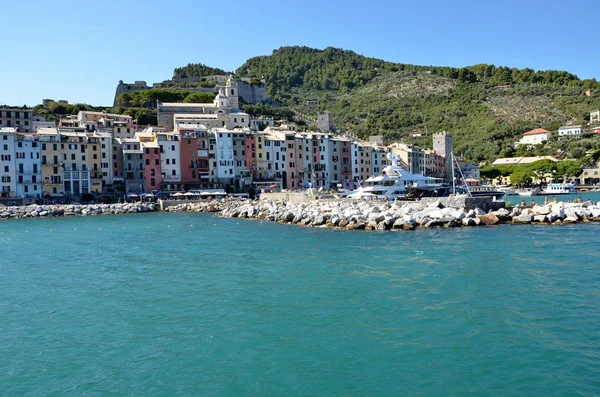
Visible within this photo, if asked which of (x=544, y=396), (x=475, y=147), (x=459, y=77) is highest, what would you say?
(x=459, y=77)

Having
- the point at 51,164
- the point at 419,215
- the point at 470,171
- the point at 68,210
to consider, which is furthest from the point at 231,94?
the point at 419,215

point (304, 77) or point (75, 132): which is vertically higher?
point (304, 77)

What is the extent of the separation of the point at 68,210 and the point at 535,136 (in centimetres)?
8710

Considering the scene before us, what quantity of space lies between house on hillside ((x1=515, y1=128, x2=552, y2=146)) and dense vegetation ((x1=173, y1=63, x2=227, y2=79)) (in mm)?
70303

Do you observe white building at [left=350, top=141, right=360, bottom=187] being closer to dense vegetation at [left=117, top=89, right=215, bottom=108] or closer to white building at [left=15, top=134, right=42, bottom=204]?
dense vegetation at [left=117, top=89, right=215, bottom=108]

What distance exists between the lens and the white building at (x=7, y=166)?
184 feet

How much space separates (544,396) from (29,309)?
12643mm

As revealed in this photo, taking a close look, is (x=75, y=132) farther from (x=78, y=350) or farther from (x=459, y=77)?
(x=459, y=77)

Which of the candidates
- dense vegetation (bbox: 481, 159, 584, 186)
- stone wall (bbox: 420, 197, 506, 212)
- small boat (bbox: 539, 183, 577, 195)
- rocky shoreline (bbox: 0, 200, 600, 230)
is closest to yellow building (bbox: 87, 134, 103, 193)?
rocky shoreline (bbox: 0, 200, 600, 230)

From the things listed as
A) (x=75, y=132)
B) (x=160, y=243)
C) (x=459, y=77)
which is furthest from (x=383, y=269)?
(x=459, y=77)

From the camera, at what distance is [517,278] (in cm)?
1510

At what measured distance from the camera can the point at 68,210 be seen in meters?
51.5

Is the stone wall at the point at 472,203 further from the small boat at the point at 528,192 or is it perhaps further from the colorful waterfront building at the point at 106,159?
the colorful waterfront building at the point at 106,159

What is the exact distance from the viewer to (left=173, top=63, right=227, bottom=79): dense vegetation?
120512 millimetres
